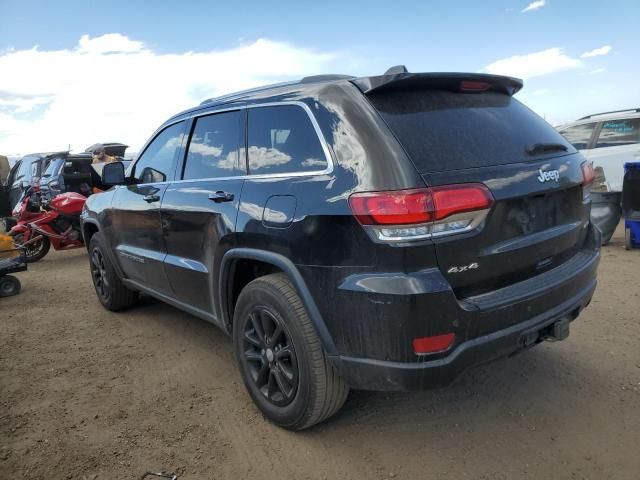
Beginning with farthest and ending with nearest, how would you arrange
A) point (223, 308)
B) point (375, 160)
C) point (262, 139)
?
point (223, 308) → point (262, 139) → point (375, 160)

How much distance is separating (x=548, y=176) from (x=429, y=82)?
0.77 metres

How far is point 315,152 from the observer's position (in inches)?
99.0

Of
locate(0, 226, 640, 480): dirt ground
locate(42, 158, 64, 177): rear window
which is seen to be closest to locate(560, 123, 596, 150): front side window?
locate(0, 226, 640, 480): dirt ground

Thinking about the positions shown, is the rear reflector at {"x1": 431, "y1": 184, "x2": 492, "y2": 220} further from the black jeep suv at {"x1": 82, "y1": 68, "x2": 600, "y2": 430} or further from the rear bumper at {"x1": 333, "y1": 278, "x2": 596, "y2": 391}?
the rear bumper at {"x1": 333, "y1": 278, "x2": 596, "y2": 391}

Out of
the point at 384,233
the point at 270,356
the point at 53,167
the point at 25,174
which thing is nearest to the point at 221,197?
the point at 270,356

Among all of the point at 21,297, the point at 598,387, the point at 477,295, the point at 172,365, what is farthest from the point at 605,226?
the point at 21,297

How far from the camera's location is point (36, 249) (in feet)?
28.9

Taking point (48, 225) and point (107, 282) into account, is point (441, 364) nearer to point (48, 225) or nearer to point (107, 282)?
point (107, 282)

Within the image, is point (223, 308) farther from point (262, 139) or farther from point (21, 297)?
point (21, 297)

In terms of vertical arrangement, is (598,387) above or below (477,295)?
below

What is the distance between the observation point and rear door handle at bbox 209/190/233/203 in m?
2.94

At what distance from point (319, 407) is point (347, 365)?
384 mm

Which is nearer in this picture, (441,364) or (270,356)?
(441,364)

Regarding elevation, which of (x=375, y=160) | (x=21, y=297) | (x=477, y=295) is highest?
(x=375, y=160)
